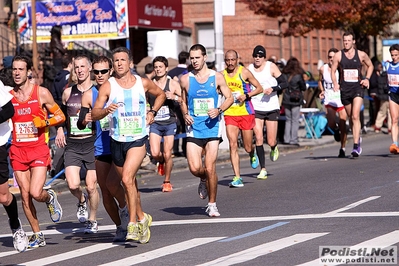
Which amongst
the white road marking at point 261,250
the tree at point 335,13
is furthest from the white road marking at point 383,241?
the tree at point 335,13

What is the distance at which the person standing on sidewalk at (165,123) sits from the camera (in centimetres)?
1623

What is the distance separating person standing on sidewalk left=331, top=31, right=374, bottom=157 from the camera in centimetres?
1914

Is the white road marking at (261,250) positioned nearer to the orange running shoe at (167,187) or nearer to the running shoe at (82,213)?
the running shoe at (82,213)

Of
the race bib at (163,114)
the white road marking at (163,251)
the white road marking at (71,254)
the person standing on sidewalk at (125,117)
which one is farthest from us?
the race bib at (163,114)

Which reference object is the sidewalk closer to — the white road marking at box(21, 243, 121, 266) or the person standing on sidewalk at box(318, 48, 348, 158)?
the person standing on sidewalk at box(318, 48, 348, 158)

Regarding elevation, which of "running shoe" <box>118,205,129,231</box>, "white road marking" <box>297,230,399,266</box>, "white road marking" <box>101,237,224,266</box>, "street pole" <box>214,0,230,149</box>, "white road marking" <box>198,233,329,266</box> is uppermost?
"street pole" <box>214,0,230,149</box>

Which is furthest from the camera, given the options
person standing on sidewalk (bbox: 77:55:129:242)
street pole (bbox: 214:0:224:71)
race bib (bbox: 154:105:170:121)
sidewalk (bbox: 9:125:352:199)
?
street pole (bbox: 214:0:224:71)

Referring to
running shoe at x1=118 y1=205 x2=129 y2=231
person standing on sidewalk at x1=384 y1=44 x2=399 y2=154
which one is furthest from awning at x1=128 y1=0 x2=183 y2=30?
running shoe at x1=118 y1=205 x2=129 y2=231

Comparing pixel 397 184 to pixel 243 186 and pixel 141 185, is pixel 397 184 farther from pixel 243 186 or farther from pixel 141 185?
pixel 141 185

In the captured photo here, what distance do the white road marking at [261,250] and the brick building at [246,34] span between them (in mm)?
33141

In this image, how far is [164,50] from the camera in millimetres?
41188

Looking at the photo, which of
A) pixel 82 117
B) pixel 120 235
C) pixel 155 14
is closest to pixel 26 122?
pixel 82 117

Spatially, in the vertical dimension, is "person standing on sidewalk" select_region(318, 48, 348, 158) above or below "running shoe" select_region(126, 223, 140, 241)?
above

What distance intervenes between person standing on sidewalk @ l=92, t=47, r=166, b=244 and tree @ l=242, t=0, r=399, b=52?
25.9 meters
